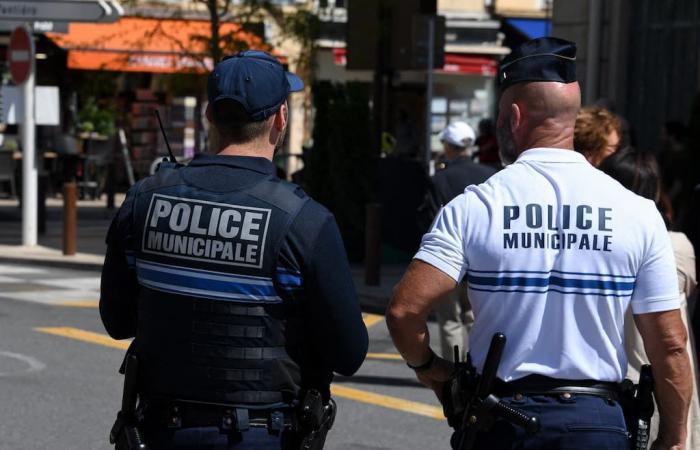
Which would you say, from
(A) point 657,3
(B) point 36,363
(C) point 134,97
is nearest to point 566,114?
(B) point 36,363

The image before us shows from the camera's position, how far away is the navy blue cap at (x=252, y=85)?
3.58 meters

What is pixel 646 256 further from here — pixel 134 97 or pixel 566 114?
pixel 134 97

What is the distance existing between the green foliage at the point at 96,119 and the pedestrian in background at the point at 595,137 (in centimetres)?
2388

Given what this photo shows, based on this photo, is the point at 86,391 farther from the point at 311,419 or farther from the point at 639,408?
the point at 639,408

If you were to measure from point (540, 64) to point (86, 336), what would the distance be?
7986 mm

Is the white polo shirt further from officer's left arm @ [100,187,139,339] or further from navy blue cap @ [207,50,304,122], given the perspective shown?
officer's left arm @ [100,187,139,339]

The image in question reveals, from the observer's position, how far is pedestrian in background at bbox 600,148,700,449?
491 centimetres

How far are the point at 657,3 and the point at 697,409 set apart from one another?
1180 centimetres

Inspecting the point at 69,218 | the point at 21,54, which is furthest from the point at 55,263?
the point at 21,54

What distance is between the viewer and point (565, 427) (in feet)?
11.3

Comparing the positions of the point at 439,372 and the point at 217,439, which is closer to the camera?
the point at 217,439

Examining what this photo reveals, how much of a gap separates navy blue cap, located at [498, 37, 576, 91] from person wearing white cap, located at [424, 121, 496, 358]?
12.3ft

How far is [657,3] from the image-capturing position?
16.2 metres

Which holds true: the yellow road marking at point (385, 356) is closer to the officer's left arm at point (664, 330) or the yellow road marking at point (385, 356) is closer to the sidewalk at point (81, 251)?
the sidewalk at point (81, 251)
